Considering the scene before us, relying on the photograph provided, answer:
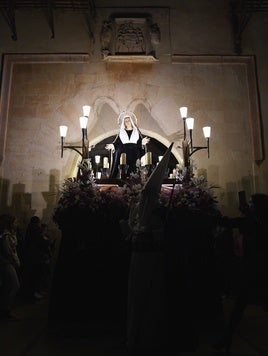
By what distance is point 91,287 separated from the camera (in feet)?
16.1

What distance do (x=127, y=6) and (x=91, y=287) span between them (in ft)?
27.1

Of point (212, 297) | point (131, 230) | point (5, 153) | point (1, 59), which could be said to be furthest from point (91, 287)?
point (1, 59)

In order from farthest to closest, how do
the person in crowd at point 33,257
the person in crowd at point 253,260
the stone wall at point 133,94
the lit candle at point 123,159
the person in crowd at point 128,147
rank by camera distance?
the stone wall at point 133,94
the person in crowd at point 128,147
the lit candle at point 123,159
the person in crowd at point 33,257
the person in crowd at point 253,260

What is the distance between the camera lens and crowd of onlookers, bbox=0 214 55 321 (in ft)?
16.5

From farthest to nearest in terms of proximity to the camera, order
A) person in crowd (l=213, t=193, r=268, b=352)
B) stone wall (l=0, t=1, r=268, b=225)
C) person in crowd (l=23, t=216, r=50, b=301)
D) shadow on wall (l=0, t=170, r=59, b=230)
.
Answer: stone wall (l=0, t=1, r=268, b=225) < shadow on wall (l=0, t=170, r=59, b=230) < person in crowd (l=23, t=216, r=50, b=301) < person in crowd (l=213, t=193, r=268, b=352)

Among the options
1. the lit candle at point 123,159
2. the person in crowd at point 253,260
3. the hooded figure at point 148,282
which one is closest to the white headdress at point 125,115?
the lit candle at point 123,159

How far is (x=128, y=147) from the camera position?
7344mm

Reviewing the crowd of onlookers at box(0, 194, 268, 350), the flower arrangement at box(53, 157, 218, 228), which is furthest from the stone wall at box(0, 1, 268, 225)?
the flower arrangement at box(53, 157, 218, 228)

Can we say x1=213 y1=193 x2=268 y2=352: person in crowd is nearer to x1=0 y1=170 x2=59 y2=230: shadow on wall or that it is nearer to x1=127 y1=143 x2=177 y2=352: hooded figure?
x1=127 y1=143 x2=177 y2=352: hooded figure

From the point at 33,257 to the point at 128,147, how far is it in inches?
122

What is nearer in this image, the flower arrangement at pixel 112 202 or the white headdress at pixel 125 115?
the flower arrangement at pixel 112 202

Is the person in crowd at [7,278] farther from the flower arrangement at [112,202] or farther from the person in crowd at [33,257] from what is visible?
the person in crowd at [33,257]

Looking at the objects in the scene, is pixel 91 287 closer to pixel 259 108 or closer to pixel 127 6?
pixel 259 108

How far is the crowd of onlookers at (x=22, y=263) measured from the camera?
502cm
